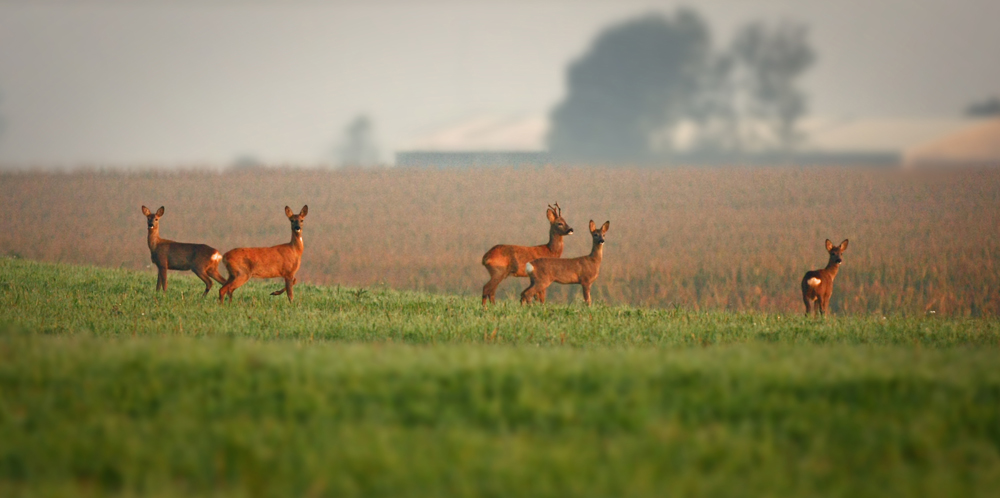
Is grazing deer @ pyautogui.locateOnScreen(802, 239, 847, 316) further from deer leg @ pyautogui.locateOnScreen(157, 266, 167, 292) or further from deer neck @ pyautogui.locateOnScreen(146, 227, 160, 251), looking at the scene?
deer neck @ pyautogui.locateOnScreen(146, 227, 160, 251)

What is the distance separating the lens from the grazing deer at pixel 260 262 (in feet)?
62.4

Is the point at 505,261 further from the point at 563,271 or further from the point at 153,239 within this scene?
the point at 153,239

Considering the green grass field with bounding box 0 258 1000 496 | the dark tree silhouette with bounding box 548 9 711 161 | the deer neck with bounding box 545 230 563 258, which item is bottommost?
the green grass field with bounding box 0 258 1000 496

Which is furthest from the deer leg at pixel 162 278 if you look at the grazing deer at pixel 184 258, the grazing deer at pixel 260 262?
the grazing deer at pixel 260 262

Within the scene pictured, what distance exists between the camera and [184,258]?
21.0m

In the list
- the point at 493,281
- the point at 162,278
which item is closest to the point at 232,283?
the point at 162,278

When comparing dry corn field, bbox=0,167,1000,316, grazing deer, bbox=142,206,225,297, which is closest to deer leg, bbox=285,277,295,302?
grazing deer, bbox=142,206,225,297

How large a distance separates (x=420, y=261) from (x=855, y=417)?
2594 cm

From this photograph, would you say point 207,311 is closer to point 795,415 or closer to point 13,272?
point 13,272

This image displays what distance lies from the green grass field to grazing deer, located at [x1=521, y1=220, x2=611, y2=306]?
829cm

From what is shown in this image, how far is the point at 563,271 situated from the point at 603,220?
26.9 metres

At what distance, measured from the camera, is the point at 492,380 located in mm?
9305

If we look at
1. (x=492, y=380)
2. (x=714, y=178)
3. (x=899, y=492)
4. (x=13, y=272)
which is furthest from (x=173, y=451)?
(x=714, y=178)

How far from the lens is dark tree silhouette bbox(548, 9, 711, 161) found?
5841 centimetres
